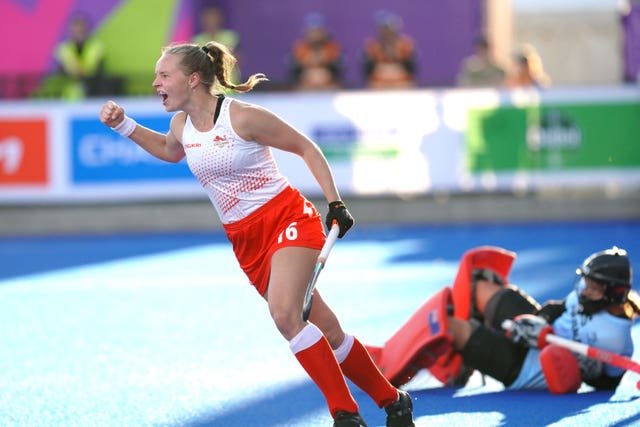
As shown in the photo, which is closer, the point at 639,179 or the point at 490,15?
the point at 639,179

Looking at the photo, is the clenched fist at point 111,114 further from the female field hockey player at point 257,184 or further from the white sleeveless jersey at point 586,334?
the white sleeveless jersey at point 586,334

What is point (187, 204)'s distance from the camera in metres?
16.2

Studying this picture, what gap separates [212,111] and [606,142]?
10712mm

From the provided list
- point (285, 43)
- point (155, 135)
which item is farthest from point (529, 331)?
point (285, 43)

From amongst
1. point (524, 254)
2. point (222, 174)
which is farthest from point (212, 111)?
point (524, 254)

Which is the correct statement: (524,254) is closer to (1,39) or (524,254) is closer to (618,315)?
(618,315)

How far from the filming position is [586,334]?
6.27 metres

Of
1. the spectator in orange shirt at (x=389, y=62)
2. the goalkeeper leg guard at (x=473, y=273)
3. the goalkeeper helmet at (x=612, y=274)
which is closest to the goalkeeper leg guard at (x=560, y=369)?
the goalkeeper helmet at (x=612, y=274)

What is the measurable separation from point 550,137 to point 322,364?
1080cm

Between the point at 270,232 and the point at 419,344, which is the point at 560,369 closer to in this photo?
the point at 419,344

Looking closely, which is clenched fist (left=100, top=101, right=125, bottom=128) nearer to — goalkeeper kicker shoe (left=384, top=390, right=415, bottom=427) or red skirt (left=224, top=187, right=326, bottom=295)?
red skirt (left=224, top=187, right=326, bottom=295)

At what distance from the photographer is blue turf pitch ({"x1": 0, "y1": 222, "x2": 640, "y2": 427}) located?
618 centimetres

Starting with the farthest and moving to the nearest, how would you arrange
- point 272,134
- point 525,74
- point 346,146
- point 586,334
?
point 525,74
point 346,146
point 586,334
point 272,134

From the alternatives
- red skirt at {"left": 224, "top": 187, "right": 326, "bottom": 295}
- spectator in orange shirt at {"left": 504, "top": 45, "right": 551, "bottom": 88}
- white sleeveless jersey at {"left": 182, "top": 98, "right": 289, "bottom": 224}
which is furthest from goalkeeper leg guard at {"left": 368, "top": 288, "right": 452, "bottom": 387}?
spectator in orange shirt at {"left": 504, "top": 45, "right": 551, "bottom": 88}
